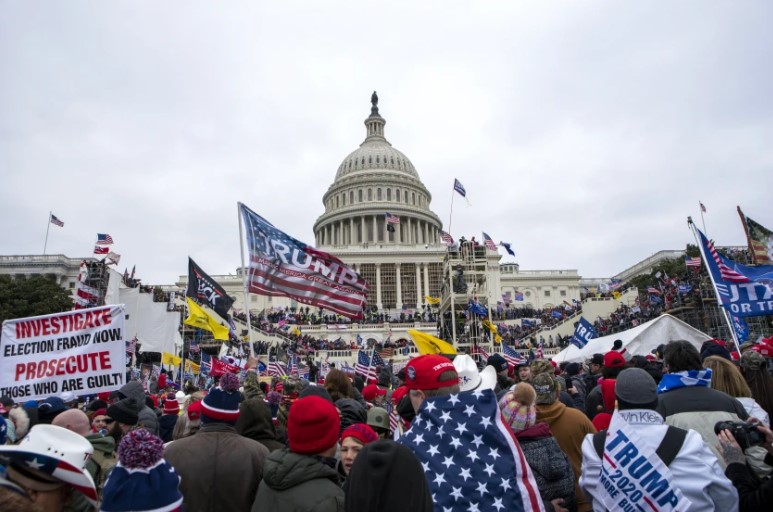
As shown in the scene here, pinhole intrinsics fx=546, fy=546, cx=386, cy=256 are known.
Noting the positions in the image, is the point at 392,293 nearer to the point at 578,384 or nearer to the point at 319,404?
the point at 578,384

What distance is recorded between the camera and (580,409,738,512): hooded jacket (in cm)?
312

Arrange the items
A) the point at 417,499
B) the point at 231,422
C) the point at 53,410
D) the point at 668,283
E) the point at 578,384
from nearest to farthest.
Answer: the point at 417,499, the point at 231,422, the point at 53,410, the point at 578,384, the point at 668,283

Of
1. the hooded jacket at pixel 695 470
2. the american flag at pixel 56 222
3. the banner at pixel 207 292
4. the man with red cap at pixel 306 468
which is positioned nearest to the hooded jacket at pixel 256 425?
the man with red cap at pixel 306 468

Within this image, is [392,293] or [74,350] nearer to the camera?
[74,350]

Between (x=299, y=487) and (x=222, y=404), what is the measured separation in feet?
4.62

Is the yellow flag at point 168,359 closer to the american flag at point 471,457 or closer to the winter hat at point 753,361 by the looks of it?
the american flag at point 471,457

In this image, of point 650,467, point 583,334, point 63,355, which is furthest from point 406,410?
→ point 583,334

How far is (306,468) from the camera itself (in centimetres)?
322

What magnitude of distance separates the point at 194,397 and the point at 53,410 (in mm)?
1423

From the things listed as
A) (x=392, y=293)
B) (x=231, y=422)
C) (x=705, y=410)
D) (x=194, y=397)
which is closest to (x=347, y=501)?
(x=231, y=422)

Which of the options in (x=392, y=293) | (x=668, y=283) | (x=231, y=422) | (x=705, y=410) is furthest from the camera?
(x=392, y=293)

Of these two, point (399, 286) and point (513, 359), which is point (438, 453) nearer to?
point (513, 359)

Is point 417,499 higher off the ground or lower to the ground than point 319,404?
lower

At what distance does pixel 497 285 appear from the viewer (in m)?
77.9
